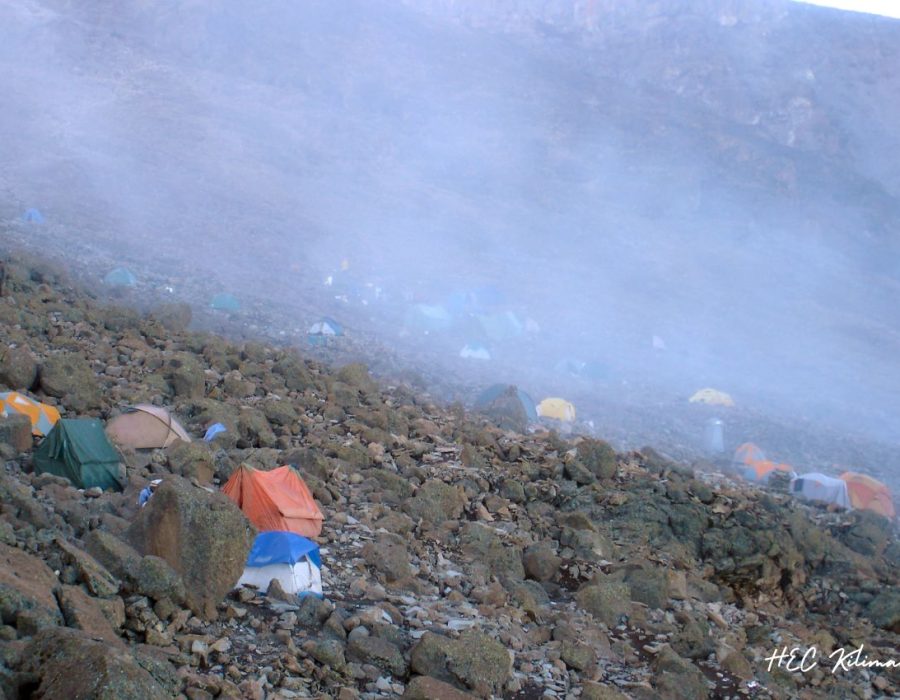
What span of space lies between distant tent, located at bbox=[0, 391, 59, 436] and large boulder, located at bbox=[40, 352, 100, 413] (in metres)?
0.54

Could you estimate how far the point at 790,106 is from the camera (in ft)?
138

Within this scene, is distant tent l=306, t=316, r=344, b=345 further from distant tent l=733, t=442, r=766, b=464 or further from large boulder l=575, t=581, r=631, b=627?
large boulder l=575, t=581, r=631, b=627

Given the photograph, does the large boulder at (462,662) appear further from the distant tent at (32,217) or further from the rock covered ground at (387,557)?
the distant tent at (32,217)

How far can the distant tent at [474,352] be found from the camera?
19.0 metres

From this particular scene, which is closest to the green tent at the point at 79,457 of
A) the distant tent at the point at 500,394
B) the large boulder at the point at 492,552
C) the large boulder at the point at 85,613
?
the large boulder at the point at 85,613

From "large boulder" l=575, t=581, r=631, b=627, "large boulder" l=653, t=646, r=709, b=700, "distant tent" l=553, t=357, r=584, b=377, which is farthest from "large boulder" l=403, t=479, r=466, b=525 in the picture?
"distant tent" l=553, t=357, r=584, b=377

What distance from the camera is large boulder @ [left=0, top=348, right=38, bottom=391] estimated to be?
24.6 ft

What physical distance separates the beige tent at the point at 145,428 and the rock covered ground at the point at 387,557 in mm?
372

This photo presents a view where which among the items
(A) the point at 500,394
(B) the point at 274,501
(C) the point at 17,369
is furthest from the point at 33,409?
(A) the point at 500,394

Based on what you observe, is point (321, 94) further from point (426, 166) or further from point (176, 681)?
point (176, 681)

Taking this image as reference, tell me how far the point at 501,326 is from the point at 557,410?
739 cm

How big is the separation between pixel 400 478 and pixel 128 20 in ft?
122

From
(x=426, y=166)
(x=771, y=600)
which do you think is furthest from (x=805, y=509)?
(x=426, y=166)

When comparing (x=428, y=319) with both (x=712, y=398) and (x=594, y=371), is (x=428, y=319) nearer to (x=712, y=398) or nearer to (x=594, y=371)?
(x=594, y=371)
